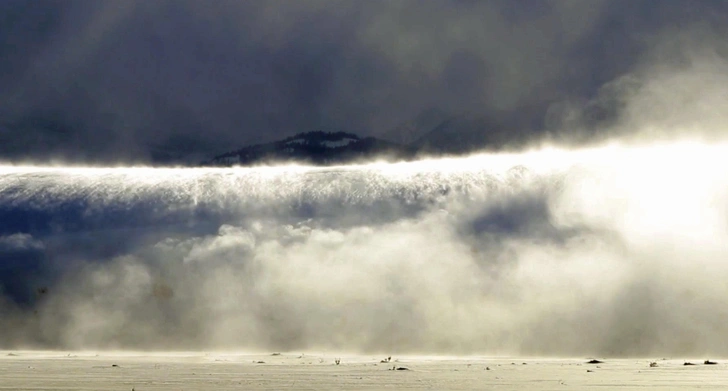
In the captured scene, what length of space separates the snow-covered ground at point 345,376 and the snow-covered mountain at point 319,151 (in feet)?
81.8

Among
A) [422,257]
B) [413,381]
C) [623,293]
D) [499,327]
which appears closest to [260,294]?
[422,257]

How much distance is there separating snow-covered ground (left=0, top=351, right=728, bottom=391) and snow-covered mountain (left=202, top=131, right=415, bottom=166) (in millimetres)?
24929

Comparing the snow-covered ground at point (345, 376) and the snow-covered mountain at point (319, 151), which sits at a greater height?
the snow-covered mountain at point (319, 151)

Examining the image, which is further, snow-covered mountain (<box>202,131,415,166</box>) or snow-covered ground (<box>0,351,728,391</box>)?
snow-covered mountain (<box>202,131,415,166</box>)

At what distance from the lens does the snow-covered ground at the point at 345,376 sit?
21.0m

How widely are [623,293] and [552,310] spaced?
99.0 inches

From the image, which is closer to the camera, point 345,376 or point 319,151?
point 345,376

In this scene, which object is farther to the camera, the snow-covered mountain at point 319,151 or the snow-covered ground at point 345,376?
the snow-covered mountain at point 319,151

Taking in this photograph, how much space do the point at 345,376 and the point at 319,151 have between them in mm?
31681

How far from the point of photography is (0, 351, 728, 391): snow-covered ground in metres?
21.0

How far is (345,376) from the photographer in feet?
76.8

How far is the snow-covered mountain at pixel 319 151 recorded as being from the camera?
53.4 meters

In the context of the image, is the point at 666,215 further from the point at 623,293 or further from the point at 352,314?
the point at 352,314

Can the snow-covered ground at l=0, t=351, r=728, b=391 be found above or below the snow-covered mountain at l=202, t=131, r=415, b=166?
below
